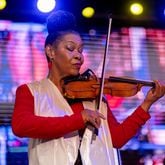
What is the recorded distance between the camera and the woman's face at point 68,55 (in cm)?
209

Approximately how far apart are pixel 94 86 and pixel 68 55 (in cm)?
17

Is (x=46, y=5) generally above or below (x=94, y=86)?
above

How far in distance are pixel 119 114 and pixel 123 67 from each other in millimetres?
316

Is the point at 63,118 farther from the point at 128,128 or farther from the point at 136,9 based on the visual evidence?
the point at 136,9

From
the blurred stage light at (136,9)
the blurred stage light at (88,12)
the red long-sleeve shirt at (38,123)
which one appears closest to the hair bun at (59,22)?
the red long-sleeve shirt at (38,123)

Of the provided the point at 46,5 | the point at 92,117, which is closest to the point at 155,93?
the point at 92,117

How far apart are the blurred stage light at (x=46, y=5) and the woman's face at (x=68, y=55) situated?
1.20m

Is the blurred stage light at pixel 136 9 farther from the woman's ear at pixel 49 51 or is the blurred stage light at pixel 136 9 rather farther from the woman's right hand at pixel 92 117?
the woman's right hand at pixel 92 117

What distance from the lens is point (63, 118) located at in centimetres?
186

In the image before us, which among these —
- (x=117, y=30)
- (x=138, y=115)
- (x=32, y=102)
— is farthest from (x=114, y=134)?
(x=117, y=30)

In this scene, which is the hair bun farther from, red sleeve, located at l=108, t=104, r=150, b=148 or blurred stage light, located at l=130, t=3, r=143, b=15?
blurred stage light, located at l=130, t=3, r=143, b=15

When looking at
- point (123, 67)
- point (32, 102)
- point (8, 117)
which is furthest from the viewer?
point (123, 67)

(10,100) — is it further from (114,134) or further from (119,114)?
(114,134)

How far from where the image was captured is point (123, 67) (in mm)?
3455
